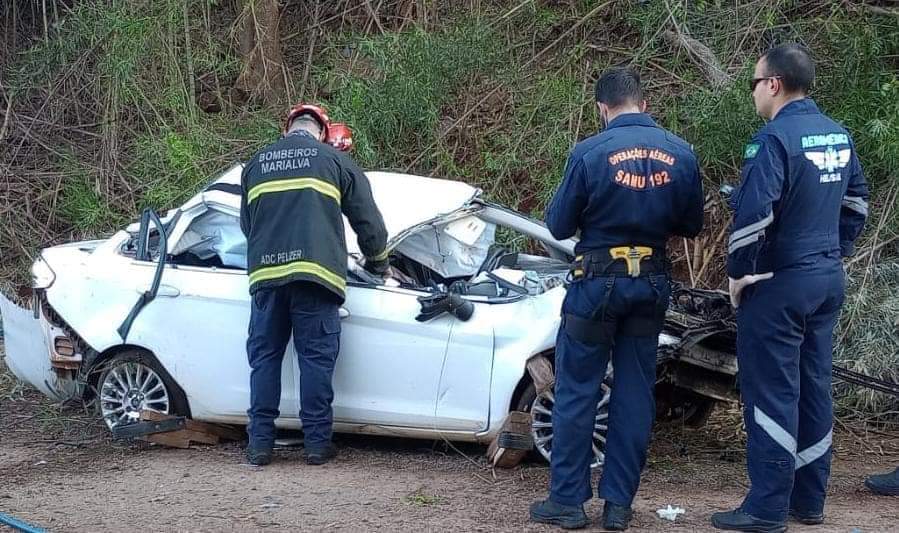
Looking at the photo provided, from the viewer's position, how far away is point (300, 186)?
18.2 ft

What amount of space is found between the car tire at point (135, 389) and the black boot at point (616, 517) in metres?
2.59

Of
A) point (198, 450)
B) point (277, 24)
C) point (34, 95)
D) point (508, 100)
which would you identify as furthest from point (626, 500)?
point (34, 95)

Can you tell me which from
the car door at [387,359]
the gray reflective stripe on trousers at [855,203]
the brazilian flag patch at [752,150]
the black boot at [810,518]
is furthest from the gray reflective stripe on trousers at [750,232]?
the car door at [387,359]

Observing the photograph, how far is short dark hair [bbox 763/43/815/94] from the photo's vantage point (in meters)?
4.40

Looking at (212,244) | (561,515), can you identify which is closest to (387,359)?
(212,244)

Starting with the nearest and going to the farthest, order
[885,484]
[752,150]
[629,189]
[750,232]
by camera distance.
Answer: [750,232]
[752,150]
[629,189]
[885,484]

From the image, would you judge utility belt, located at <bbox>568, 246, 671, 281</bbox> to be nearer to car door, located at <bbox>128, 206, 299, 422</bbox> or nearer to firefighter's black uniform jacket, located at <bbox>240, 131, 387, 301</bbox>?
firefighter's black uniform jacket, located at <bbox>240, 131, 387, 301</bbox>

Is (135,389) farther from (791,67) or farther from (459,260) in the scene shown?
(791,67)

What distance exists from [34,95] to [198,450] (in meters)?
7.82

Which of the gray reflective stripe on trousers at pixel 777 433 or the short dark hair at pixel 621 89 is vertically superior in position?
the short dark hair at pixel 621 89

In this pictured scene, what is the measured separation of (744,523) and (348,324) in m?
2.29

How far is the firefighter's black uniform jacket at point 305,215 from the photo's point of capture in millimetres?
5496

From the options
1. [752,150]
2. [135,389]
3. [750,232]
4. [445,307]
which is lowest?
[135,389]

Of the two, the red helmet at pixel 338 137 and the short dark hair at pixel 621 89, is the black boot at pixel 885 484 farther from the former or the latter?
the red helmet at pixel 338 137
